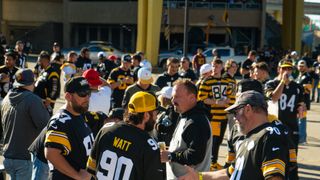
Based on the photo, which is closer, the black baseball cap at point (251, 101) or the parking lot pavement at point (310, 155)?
the black baseball cap at point (251, 101)

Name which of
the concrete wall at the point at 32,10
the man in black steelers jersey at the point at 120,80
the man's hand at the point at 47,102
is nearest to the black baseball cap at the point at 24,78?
the man's hand at the point at 47,102

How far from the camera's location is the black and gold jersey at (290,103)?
945 cm

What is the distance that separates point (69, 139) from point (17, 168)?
1.77 meters

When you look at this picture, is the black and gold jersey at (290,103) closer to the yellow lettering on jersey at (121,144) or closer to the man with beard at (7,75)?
Answer: the man with beard at (7,75)

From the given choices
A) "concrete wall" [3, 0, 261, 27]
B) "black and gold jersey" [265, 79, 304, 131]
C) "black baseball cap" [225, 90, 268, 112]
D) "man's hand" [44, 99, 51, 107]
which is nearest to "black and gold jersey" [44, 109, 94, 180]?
"black baseball cap" [225, 90, 268, 112]

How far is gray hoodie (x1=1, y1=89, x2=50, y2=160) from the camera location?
6398 mm

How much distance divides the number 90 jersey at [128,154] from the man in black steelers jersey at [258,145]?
0.65m

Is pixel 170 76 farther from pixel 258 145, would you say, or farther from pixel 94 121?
pixel 258 145

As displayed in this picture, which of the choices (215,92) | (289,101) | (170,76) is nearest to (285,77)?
(289,101)

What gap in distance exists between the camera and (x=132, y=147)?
4496mm

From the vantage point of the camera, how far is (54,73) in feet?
36.0

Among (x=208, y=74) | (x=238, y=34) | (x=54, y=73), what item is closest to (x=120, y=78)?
(x=54, y=73)

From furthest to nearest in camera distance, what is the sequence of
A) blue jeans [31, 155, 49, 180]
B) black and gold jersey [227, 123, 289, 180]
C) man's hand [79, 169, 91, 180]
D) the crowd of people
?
blue jeans [31, 155, 49, 180], man's hand [79, 169, 91, 180], the crowd of people, black and gold jersey [227, 123, 289, 180]

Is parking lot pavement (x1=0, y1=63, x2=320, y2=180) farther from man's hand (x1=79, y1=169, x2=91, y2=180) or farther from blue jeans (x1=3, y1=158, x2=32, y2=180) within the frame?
man's hand (x1=79, y1=169, x2=91, y2=180)
